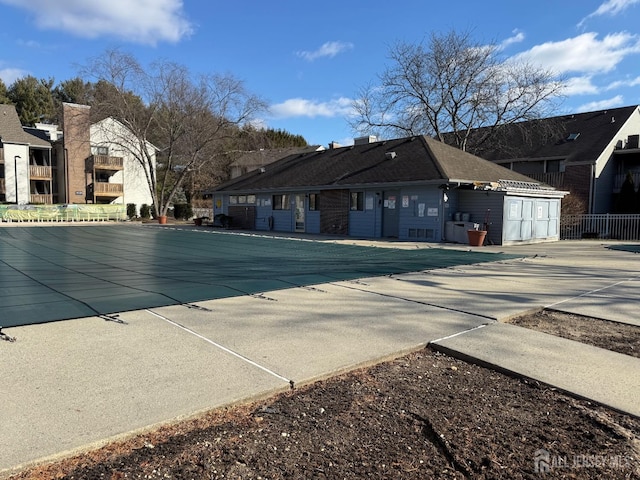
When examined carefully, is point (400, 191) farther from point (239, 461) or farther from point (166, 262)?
point (239, 461)

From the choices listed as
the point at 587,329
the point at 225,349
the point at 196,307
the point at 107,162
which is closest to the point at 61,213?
the point at 107,162

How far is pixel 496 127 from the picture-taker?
104 ft

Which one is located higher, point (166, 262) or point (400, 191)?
point (400, 191)

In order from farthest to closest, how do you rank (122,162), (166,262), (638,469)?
(122,162) → (166,262) → (638,469)

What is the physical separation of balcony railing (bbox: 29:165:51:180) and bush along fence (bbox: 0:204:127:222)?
32.0 ft

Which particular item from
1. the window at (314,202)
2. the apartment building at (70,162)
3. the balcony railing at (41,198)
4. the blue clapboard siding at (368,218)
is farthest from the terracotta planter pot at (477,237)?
the balcony railing at (41,198)

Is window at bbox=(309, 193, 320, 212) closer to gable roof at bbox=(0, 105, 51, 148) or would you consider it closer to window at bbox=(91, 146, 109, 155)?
window at bbox=(91, 146, 109, 155)

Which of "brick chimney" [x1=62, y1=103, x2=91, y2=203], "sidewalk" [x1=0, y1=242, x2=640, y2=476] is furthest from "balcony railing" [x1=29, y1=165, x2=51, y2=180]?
"sidewalk" [x1=0, y1=242, x2=640, y2=476]

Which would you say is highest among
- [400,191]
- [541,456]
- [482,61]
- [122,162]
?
[482,61]

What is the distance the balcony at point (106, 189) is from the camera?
4191 cm

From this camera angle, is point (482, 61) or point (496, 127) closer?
point (482, 61)

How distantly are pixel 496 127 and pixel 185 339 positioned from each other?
32030mm

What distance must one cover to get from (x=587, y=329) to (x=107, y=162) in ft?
148

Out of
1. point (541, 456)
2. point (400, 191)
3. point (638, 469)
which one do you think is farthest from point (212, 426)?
point (400, 191)
